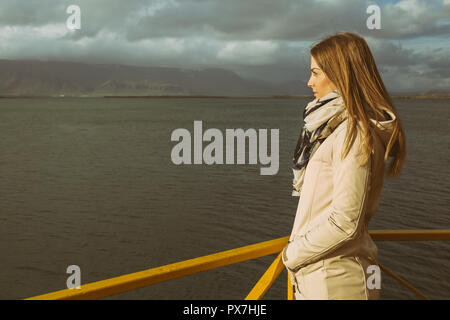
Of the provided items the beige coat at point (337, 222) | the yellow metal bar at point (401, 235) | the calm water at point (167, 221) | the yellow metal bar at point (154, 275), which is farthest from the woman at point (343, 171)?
the calm water at point (167, 221)

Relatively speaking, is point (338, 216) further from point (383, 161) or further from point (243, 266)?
point (243, 266)

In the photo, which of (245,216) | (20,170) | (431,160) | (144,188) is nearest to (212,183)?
(144,188)

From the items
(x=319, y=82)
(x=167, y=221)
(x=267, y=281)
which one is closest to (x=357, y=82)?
(x=319, y=82)

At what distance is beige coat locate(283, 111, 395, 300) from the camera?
1.88 metres

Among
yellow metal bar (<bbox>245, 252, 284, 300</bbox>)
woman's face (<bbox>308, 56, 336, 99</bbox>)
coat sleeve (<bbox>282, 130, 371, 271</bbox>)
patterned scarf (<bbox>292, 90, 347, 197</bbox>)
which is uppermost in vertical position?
woman's face (<bbox>308, 56, 336, 99</bbox>)

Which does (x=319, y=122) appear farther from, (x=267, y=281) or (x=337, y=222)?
(x=267, y=281)

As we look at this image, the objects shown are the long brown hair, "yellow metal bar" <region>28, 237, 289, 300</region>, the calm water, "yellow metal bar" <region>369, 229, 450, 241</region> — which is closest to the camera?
"yellow metal bar" <region>28, 237, 289, 300</region>

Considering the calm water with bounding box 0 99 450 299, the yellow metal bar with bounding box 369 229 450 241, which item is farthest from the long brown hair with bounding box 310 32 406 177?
the calm water with bounding box 0 99 450 299

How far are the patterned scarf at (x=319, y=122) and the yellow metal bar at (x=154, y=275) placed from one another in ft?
1.80

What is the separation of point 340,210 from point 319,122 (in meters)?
0.46

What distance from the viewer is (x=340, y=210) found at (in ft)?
6.23

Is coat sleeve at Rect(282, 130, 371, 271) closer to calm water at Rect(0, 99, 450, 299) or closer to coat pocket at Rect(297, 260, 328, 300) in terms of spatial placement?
coat pocket at Rect(297, 260, 328, 300)

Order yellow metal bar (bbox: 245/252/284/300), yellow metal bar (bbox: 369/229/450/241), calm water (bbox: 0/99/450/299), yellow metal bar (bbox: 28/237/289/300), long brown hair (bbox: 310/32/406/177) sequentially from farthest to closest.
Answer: calm water (bbox: 0/99/450/299)
yellow metal bar (bbox: 369/229/450/241)
yellow metal bar (bbox: 245/252/284/300)
long brown hair (bbox: 310/32/406/177)
yellow metal bar (bbox: 28/237/289/300)

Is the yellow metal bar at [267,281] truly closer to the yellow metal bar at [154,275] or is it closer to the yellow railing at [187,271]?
the yellow railing at [187,271]
